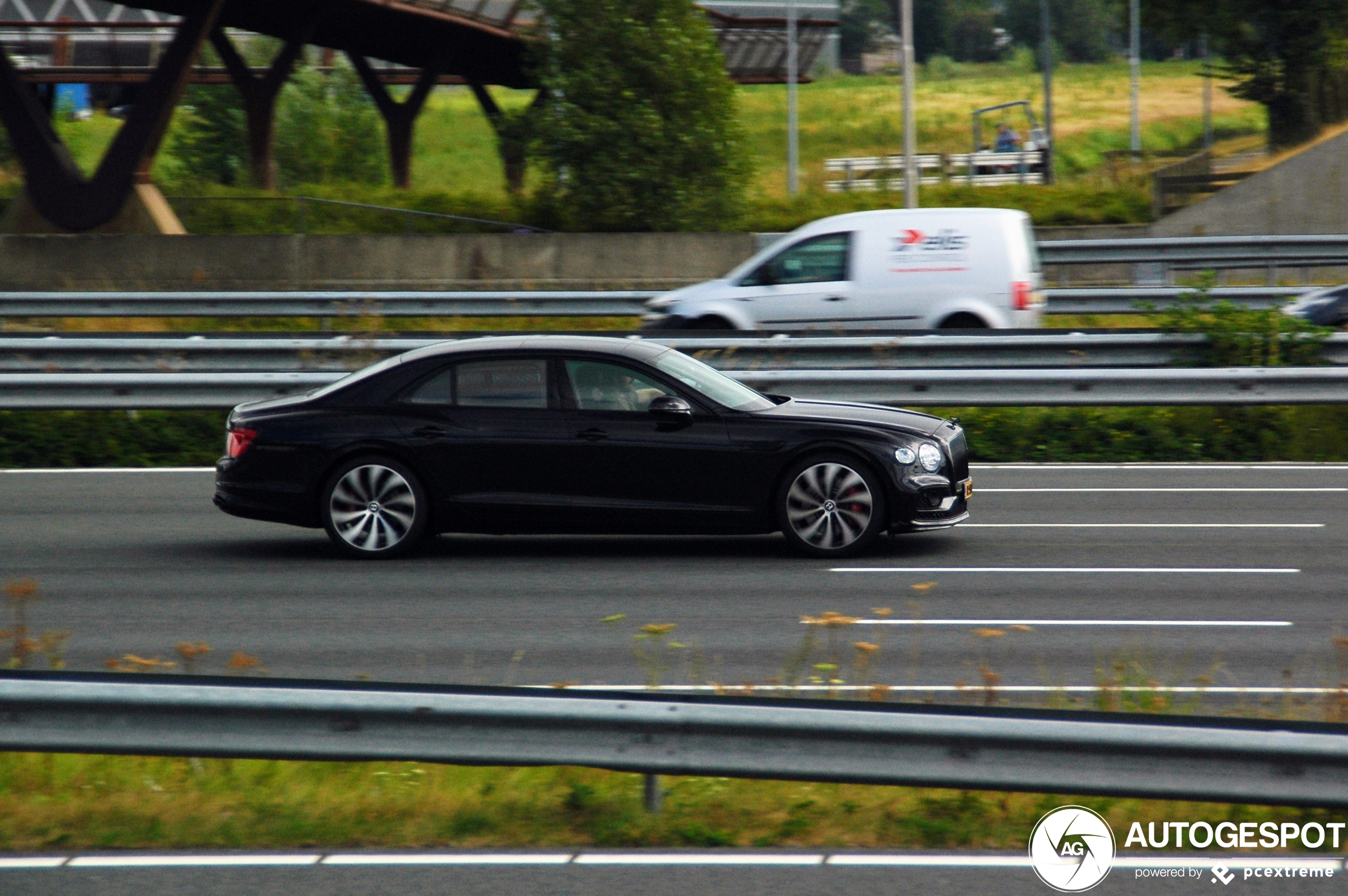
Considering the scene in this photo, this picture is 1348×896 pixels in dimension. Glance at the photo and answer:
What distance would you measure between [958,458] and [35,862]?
6.50 m

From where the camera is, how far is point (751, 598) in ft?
28.8

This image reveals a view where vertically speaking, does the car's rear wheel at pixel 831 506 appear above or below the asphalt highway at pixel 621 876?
above

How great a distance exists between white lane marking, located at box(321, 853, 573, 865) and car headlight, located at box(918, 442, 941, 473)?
528 centimetres

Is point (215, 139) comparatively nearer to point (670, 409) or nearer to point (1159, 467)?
point (1159, 467)

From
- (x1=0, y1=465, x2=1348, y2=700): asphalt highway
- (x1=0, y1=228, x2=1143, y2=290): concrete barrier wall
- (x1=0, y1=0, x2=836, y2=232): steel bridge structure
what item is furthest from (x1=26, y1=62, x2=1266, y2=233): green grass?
(x1=0, y1=465, x2=1348, y2=700): asphalt highway

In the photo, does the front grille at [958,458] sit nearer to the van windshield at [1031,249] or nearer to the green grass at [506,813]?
the green grass at [506,813]

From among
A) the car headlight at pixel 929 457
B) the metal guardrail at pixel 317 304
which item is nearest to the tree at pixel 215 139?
the metal guardrail at pixel 317 304

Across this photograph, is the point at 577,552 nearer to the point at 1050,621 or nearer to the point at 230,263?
the point at 1050,621

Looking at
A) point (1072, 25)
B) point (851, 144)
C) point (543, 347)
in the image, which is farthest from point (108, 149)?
point (1072, 25)

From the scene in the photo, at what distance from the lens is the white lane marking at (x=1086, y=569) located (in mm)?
9383

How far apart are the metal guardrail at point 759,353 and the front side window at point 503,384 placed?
509cm

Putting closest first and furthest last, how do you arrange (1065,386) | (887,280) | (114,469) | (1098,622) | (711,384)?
(1098,622), (711,384), (1065,386), (114,469), (887,280)

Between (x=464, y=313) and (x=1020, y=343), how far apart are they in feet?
28.8

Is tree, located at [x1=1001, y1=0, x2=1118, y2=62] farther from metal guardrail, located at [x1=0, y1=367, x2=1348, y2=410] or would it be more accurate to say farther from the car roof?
the car roof
